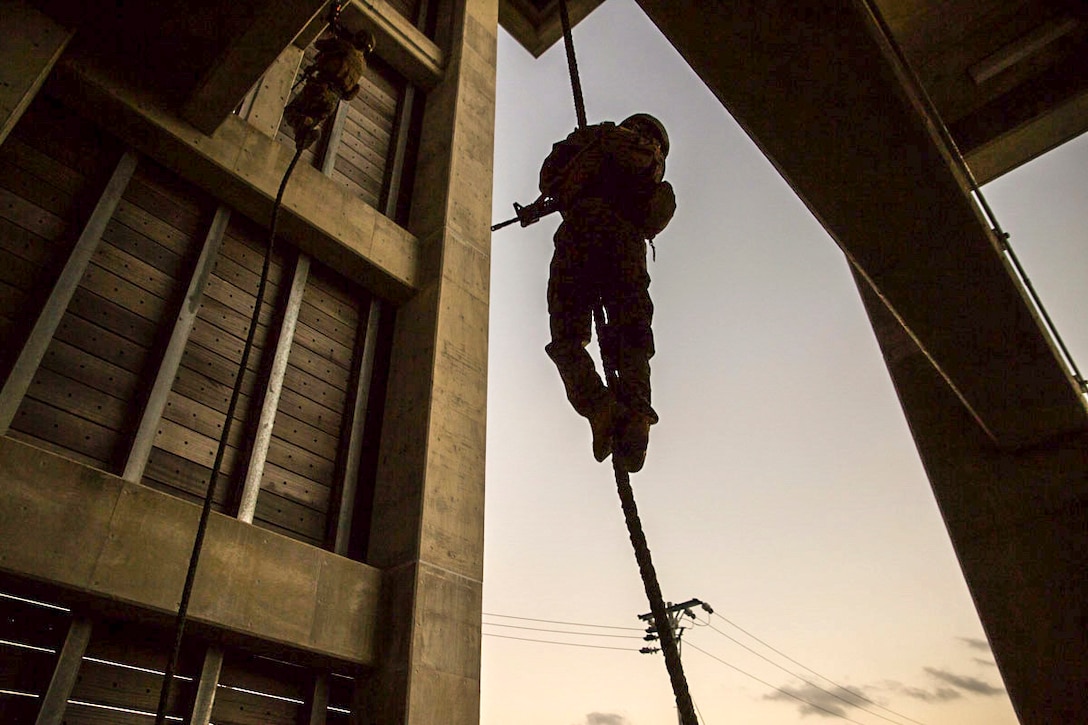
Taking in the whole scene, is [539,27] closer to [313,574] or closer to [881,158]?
[881,158]

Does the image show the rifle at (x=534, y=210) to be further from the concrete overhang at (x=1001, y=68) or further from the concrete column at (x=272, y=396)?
the concrete overhang at (x=1001, y=68)

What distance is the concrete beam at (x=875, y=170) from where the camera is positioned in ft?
9.64

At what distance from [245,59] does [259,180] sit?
1.05m

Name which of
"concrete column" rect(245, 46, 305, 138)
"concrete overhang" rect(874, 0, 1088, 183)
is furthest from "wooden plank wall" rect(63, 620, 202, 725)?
"concrete overhang" rect(874, 0, 1088, 183)

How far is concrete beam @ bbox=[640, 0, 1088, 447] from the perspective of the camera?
2.94m

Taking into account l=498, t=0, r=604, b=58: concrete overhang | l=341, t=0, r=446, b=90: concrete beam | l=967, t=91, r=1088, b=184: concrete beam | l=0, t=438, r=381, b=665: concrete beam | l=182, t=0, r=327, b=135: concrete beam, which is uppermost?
l=498, t=0, r=604, b=58: concrete overhang

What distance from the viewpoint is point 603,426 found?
253 cm

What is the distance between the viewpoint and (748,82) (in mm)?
3180

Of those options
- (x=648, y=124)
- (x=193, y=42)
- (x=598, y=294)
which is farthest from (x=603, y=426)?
(x=193, y=42)

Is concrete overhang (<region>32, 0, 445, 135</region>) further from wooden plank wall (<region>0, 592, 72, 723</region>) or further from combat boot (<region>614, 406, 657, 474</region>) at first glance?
wooden plank wall (<region>0, 592, 72, 723</region>)

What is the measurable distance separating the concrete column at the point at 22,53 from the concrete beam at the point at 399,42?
3442 mm

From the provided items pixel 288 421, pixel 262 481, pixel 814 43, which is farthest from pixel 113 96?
pixel 814 43

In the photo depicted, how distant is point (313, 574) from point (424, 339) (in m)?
2.12

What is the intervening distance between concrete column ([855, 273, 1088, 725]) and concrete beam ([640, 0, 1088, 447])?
0.83 m
